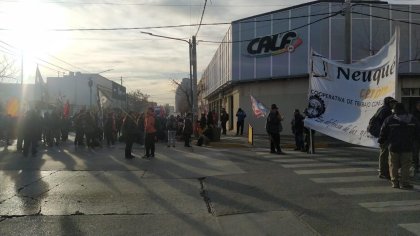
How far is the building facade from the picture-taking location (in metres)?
A: 27.8

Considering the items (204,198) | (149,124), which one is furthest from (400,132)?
(149,124)

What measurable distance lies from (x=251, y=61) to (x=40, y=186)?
69.6ft

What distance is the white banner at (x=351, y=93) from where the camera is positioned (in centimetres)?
1205

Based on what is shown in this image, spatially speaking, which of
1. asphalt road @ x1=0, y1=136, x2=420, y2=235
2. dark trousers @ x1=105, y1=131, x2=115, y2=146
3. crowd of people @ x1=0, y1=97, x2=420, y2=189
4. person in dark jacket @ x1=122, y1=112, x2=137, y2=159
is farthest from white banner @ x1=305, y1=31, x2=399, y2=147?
dark trousers @ x1=105, y1=131, x2=115, y2=146

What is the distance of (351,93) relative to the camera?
13.1 meters

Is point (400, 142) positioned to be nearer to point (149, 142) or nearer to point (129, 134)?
point (149, 142)

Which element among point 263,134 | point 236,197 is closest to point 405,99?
point 263,134

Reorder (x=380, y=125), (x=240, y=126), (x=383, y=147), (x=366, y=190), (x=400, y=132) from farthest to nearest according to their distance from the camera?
(x=240, y=126), (x=380, y=125), (x=383, y=147), (x=400, y=132), (x=366, y=190)

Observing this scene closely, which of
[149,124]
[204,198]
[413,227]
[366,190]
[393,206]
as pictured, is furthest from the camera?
[149,124]

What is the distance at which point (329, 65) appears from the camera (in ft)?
46.4

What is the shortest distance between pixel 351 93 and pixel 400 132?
10.7ft

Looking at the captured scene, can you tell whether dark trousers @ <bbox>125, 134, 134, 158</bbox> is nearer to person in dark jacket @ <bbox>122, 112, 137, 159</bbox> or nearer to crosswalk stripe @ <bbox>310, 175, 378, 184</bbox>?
person in dark jacket @ <bbox>122, 112, 137, 159</bbox>

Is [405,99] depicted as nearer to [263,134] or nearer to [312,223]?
[263,134]

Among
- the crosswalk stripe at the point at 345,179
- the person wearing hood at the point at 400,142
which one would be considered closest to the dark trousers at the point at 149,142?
the crosswalk stripe at the point at 345,179
